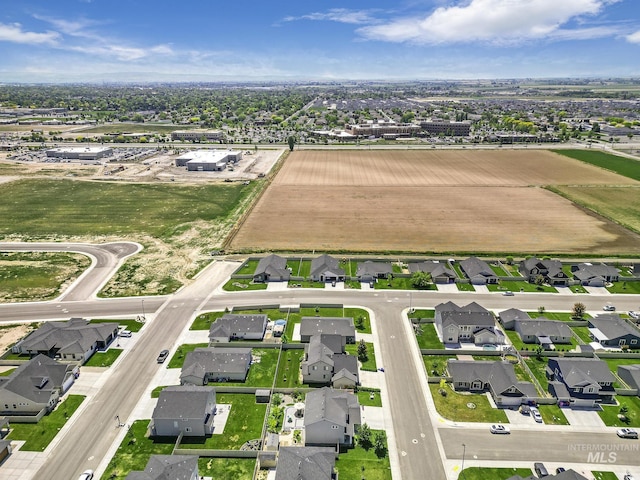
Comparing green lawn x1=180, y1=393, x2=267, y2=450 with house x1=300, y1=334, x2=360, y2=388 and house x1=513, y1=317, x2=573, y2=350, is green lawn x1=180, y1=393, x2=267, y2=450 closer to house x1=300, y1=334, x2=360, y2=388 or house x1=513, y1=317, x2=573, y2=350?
house x1=300, y1=334, x2=360, y2=388

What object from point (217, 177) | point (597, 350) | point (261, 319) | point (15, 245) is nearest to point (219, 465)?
point (261, 319)

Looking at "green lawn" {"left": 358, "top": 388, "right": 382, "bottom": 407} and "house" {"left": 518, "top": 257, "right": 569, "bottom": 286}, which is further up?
"house" {"left": 518, "top": 257, "right": 569, "bottom": 286}

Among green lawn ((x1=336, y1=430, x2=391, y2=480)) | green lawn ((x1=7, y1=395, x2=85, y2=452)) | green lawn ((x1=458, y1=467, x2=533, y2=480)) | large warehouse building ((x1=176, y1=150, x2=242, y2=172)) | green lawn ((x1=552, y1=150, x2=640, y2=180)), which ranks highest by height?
large warehouse building ((x1=176, y1=150, x2=242, y2=172))

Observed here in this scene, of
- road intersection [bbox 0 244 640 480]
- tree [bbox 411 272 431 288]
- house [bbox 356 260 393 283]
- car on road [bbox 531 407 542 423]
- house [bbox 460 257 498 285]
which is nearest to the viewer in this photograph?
road intersection [bbox 0 244 640 480]

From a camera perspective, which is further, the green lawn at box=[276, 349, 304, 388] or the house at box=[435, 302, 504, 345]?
the house at box=[435, 302, 504, 345]

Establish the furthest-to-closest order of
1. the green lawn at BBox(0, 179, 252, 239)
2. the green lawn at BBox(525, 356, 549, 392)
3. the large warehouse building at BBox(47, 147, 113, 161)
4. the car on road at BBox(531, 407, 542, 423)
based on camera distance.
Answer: the large warehouse building at BBox(47, 147, 113, 161) < the green lawn at BBox(0, 179, 252, 239) < the green lawn at BBox(525, 356, 549, 392) < the car on road at BBox(531, 407, 542, 423)

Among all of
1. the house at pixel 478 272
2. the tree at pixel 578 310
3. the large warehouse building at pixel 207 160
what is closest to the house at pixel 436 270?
the house at pixel 478 272

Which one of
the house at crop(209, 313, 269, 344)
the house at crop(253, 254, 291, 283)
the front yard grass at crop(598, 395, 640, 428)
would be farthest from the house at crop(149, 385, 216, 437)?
the front yard grass at crop(598, 395, 640, 428)

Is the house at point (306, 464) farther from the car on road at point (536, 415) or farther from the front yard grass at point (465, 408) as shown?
the car on road at point (536, 415)
